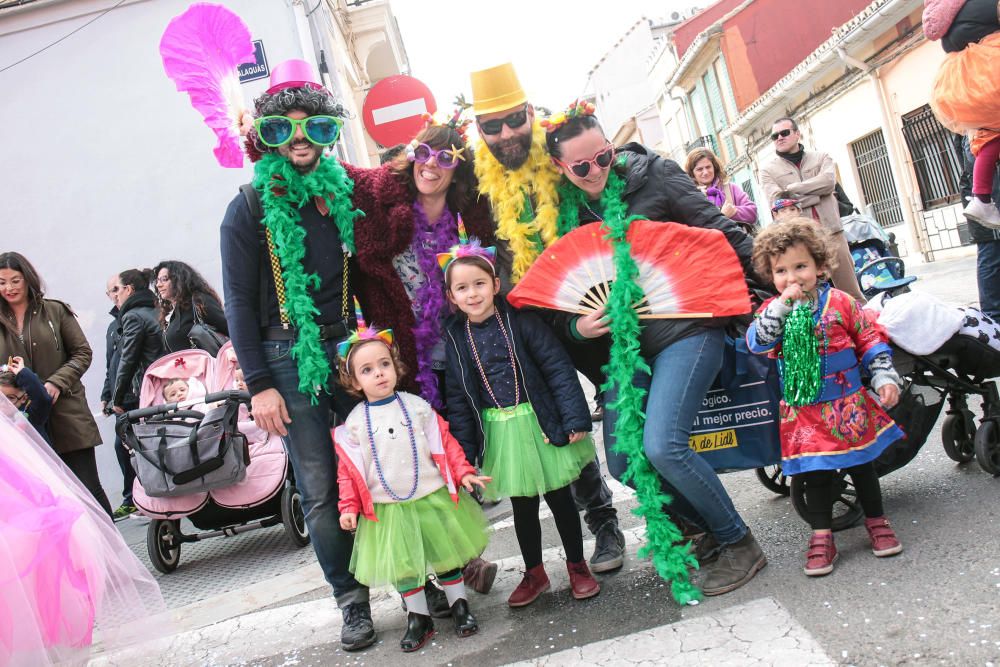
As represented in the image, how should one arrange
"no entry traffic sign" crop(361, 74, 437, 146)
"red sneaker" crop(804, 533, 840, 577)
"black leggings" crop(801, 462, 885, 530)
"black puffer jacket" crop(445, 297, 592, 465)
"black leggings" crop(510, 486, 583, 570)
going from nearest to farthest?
"red sneaker" crop(804, 533, 840, 577) < "black leggings" crop(801, 462, 885, 530) < "black puffer jacket" crop(445, 297, 592, 465) < "black leggings" crop(510, 486, 583, 570) < "no entry traffic sign" crop(361, 74, 437, 146)

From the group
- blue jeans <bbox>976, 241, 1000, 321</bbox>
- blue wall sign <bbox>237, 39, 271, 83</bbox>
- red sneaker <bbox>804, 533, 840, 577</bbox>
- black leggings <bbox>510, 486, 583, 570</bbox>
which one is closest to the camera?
red sneaker <bbox>804, 533, 840, 577</bbox>

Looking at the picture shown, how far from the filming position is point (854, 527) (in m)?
3.56

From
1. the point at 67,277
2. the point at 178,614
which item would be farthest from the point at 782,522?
the point at 67,277

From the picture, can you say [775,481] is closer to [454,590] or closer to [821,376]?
[821,376]

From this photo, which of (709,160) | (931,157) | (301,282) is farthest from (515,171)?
(931,157)

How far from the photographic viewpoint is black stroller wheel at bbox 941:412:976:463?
3852 millimetres

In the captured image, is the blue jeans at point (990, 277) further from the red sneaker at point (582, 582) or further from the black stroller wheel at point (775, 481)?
the red sneaker at point (582, 582)

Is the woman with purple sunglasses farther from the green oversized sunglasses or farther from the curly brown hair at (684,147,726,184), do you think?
the curly brown hair at (684,147,726,184)

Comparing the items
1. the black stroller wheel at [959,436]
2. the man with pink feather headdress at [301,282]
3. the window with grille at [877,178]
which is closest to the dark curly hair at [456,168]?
the man with pink feather headdress at [301,282]

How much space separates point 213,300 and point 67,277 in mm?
3841

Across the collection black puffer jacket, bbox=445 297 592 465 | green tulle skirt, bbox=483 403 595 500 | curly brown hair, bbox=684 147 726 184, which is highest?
curly brown hair, bbox=684 147 726 184

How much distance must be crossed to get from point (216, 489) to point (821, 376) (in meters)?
3.68

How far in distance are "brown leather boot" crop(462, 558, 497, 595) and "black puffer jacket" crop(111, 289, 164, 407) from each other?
3988mm

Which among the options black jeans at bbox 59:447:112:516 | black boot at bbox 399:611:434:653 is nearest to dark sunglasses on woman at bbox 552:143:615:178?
black boot at bbox 399:611:434:653
